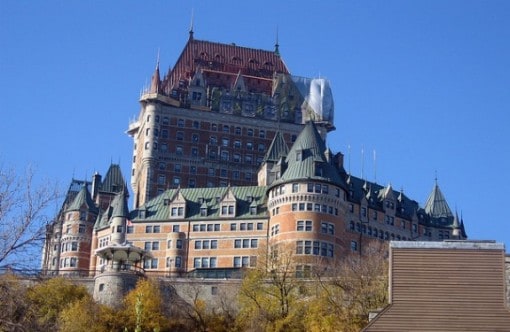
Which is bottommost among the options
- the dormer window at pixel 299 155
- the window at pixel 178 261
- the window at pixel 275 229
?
the window at pixel 178 261

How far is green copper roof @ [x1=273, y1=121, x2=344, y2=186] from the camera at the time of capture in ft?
395

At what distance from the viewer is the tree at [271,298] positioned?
89938 millimetres

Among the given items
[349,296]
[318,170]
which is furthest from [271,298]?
[318,170]

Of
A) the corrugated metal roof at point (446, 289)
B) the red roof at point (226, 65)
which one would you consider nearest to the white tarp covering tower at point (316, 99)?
the red roof at point (226, 65)

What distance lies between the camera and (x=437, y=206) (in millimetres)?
143125

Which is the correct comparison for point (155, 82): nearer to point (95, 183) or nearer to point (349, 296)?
point (95, 183)

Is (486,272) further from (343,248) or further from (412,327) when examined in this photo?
(343,248)

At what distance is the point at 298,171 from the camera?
397 feet

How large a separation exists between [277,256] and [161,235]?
2317 cm

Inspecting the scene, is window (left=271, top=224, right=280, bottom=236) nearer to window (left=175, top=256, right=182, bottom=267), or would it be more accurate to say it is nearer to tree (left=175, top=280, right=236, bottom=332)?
window (left=175, top=256, right=182, bottom=267)

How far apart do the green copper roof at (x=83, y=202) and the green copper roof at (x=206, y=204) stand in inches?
465

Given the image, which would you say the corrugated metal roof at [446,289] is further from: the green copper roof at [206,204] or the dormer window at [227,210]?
the dormer window at [227,210]

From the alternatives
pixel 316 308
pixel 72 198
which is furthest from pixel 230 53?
pixel 316 308

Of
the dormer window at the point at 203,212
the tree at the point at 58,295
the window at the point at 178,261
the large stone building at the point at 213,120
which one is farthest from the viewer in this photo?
the large stone building at the point at 213,120
